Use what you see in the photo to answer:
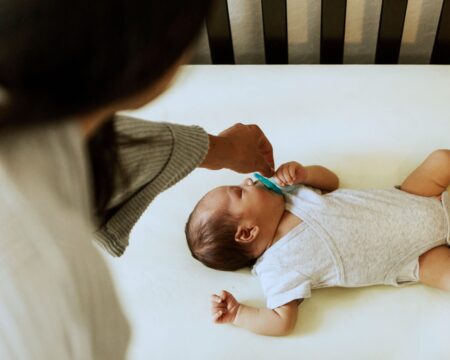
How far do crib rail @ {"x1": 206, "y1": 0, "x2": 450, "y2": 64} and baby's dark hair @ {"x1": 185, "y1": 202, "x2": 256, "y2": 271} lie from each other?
0.45 metres

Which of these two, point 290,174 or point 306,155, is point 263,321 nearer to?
point 290,174

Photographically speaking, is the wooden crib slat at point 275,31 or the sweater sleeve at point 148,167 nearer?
the sweater sleeve at point 148,167

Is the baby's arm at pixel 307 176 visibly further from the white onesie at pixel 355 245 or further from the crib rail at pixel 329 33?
the crib rail at pixel 329 33

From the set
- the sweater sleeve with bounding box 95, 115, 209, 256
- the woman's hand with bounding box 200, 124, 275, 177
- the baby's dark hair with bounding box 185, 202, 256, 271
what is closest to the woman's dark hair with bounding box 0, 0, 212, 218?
the sweater sleeve with bounding box 95, 115, 209, 256

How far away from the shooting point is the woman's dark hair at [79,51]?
1.36ft

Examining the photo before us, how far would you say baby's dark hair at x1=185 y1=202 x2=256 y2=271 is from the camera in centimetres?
101

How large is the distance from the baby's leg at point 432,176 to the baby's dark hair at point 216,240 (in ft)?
1.11

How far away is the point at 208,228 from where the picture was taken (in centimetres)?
101

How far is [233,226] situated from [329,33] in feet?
1.77

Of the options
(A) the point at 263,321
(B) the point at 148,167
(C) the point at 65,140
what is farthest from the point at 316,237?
(C) the point at 65,140

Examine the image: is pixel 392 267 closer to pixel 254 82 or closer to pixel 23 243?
pixel 254 82

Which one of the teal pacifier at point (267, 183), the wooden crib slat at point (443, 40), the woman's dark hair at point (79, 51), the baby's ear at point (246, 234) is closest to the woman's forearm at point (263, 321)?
the baby's ear at point (246, 234)

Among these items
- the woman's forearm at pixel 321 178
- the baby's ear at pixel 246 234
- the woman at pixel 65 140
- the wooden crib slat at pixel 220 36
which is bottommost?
the baby's ear at pixel 246 234

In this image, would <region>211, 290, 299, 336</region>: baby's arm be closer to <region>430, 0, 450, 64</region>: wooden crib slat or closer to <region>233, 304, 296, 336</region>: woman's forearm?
<region>233, 304, 296, 336</region>: woman's forearm
